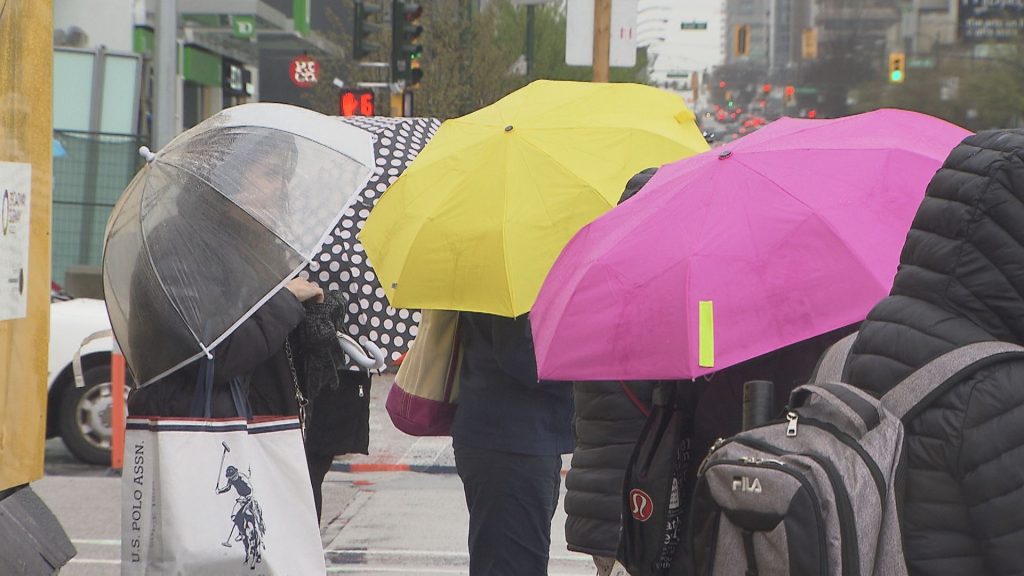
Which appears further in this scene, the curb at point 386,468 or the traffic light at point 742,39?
the traffic light at point 742,39

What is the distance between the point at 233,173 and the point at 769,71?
134268 mm

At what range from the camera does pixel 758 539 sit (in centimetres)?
254

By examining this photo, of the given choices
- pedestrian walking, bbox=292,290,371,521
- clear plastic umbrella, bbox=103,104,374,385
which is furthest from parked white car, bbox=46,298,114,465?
clear plastic umbrella, bbox=103,104,374,385

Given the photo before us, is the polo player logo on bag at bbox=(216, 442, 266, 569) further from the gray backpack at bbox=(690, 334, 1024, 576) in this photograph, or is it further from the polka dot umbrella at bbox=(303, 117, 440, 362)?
the gray backpack at bbox=(690, 334, 1024, 576)

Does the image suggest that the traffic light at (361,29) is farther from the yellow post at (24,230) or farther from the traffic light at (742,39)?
the traffic light at (742,39)

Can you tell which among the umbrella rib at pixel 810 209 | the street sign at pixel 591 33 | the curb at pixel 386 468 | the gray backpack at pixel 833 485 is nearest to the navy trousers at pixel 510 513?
the umbrella rib at pixel 810 209

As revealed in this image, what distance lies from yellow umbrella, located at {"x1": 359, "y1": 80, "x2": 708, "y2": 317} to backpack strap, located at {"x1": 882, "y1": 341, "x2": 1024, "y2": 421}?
1.97 metres

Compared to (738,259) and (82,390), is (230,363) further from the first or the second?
(82,390)

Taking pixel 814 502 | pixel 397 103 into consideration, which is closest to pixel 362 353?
pixel 814 502

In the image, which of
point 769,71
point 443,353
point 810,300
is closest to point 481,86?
point 443,353

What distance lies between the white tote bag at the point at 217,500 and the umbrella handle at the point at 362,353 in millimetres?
671

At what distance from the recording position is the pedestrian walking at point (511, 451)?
4.79 meters

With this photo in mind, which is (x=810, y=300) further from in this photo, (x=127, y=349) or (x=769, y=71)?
(x=769, y=71)

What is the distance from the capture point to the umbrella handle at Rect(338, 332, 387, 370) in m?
4.77
